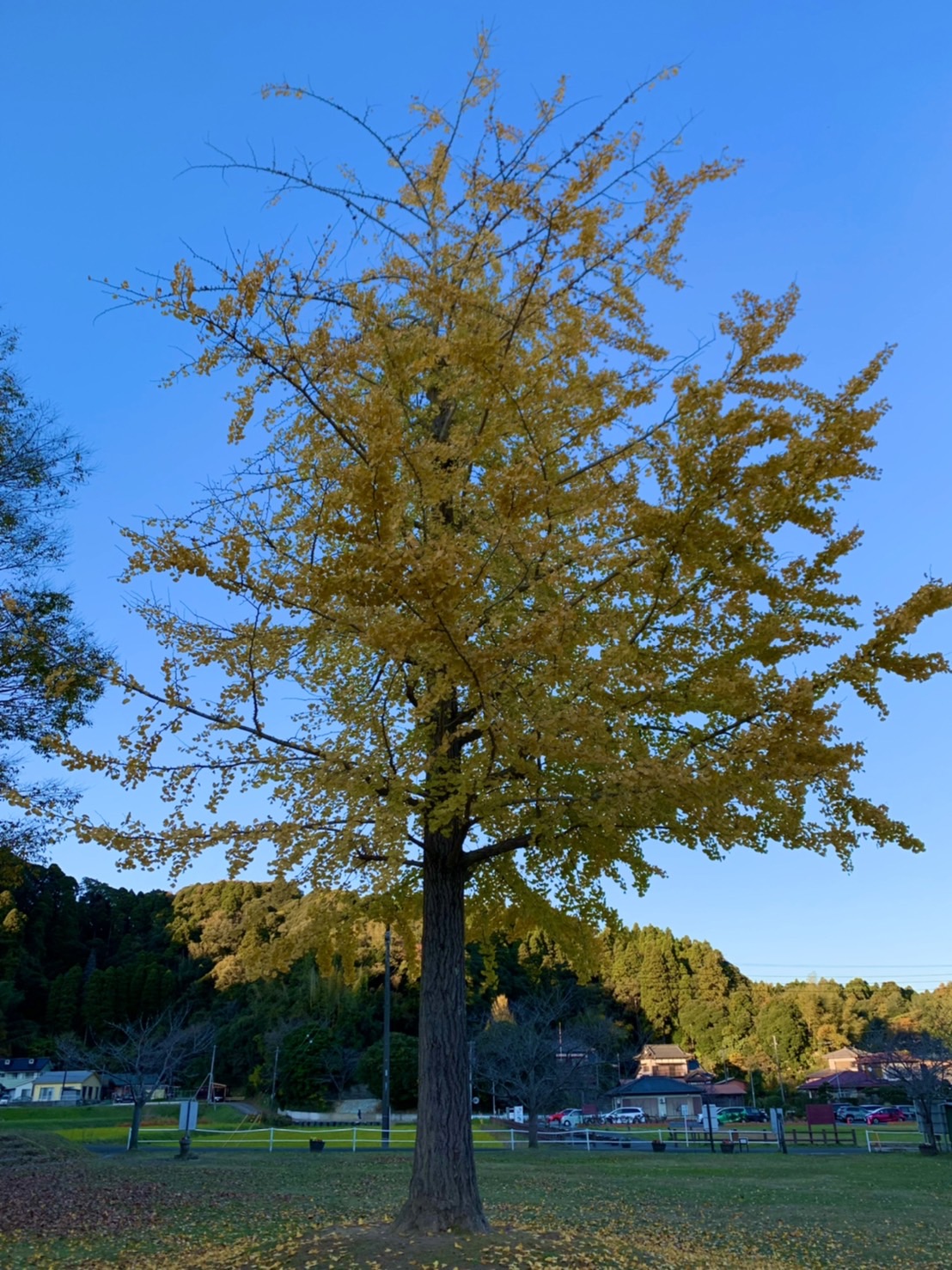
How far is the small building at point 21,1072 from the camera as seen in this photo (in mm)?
44812

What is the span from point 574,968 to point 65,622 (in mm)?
7440

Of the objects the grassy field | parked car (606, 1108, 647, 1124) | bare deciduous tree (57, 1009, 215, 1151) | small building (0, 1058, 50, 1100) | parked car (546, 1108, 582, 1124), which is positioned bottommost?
parked car (606, 1108, 647, 1124)

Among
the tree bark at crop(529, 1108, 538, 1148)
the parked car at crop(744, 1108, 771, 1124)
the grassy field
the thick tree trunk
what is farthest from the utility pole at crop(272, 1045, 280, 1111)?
the thick tree trunk

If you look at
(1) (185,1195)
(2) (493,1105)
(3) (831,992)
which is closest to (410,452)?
(1) (185,1195)

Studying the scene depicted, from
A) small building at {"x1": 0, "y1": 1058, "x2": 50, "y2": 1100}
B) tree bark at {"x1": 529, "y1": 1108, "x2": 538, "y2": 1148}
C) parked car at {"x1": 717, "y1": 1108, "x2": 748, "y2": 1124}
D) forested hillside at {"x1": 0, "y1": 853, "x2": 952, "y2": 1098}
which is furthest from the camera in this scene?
small building at {"x1": 0, "y1": 1058, "x2": 50, "y2": 1100}

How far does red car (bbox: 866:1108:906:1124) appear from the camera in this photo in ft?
120

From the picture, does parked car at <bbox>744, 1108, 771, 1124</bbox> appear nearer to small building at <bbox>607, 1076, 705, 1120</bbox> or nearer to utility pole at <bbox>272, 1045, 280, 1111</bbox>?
small building at <bbox>607, 1076, 705, 1120</bbox>

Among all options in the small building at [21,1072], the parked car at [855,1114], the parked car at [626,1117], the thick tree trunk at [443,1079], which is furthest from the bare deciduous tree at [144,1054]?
the parked car at [855,1114]

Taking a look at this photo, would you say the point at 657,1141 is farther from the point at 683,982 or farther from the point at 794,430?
the point at 683,982

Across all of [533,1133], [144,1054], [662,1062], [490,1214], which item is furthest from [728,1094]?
[490,1214]

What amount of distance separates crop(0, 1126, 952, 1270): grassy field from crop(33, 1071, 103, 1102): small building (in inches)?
1358

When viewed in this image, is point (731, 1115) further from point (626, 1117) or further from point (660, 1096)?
point (626, 1117)

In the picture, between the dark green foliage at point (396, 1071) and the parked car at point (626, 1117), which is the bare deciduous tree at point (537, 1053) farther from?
the dark green foliage at point (396, 1071)

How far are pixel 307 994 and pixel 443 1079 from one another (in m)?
28.5
